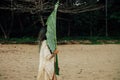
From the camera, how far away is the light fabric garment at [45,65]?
4574 millimetres

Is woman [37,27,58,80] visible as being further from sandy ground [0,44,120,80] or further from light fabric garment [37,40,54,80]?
sandy ground [0,44,120,80]

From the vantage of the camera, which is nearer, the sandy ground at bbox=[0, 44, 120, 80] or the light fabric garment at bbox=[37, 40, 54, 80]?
the light fabric garment at bbox=[37, 40, 54, 80]

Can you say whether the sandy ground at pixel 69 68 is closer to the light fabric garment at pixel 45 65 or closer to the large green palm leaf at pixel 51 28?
the light fabric garment at pixel 45 65

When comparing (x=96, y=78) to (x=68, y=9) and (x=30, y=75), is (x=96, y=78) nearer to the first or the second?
(x=30, y=75)

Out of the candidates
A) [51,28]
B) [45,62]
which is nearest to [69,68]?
[45,62]

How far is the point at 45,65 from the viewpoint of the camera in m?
4.64

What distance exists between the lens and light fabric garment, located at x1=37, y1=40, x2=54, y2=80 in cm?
457

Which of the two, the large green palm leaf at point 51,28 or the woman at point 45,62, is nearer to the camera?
the large green palm leaf at point 51,28

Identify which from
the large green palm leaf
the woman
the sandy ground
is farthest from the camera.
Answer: the sandy ground

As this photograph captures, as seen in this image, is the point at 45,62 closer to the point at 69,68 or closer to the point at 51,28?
the point at 51,28

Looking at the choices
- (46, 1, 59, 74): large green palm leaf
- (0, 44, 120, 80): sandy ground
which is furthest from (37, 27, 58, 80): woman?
(0, 44, 120, 80): sandy ground

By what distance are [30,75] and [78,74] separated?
1363mm

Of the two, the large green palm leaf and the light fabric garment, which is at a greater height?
the large green palm leaf

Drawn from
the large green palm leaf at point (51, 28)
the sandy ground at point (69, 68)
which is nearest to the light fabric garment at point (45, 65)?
the large green palm leaf at point (51, 28)
